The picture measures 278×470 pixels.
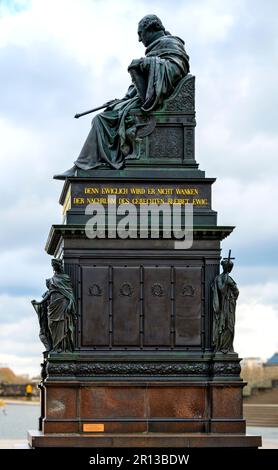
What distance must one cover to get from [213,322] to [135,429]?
124 inches

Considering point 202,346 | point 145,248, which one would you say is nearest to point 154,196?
point 145,248

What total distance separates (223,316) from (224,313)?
81 mm

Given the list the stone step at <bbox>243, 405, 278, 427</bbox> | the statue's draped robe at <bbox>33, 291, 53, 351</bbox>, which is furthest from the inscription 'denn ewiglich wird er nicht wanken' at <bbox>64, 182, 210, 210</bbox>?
the stone step at <bbox>243, 405, 278, 427</bbox>

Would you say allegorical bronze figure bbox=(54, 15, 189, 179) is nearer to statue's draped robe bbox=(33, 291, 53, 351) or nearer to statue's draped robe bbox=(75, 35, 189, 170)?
statue's draped robe bbox=(75, 35, 189, 170)

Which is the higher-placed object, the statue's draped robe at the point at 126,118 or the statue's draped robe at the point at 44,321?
the statue's draped robe at the point at 126,118

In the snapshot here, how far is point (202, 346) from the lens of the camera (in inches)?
1558

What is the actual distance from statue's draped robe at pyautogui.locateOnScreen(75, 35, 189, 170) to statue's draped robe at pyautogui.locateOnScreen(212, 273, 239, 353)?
399cm

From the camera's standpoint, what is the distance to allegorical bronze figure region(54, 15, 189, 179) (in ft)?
133

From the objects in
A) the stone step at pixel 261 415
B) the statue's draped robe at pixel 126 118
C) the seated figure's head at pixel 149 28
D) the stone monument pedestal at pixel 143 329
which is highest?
the seated figure's head at pixel 149 28

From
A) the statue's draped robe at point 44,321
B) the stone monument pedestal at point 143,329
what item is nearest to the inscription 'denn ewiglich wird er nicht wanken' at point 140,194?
the stone monument pedestal at point 143,329

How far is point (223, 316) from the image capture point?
129ft

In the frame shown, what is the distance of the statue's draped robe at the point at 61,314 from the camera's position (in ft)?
128

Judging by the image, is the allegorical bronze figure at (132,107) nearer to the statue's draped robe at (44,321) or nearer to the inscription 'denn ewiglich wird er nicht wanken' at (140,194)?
the inscription 'denn ewiglich wird er nicht wanken' at (140,194)

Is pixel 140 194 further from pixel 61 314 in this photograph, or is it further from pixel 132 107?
pixel 61 314
